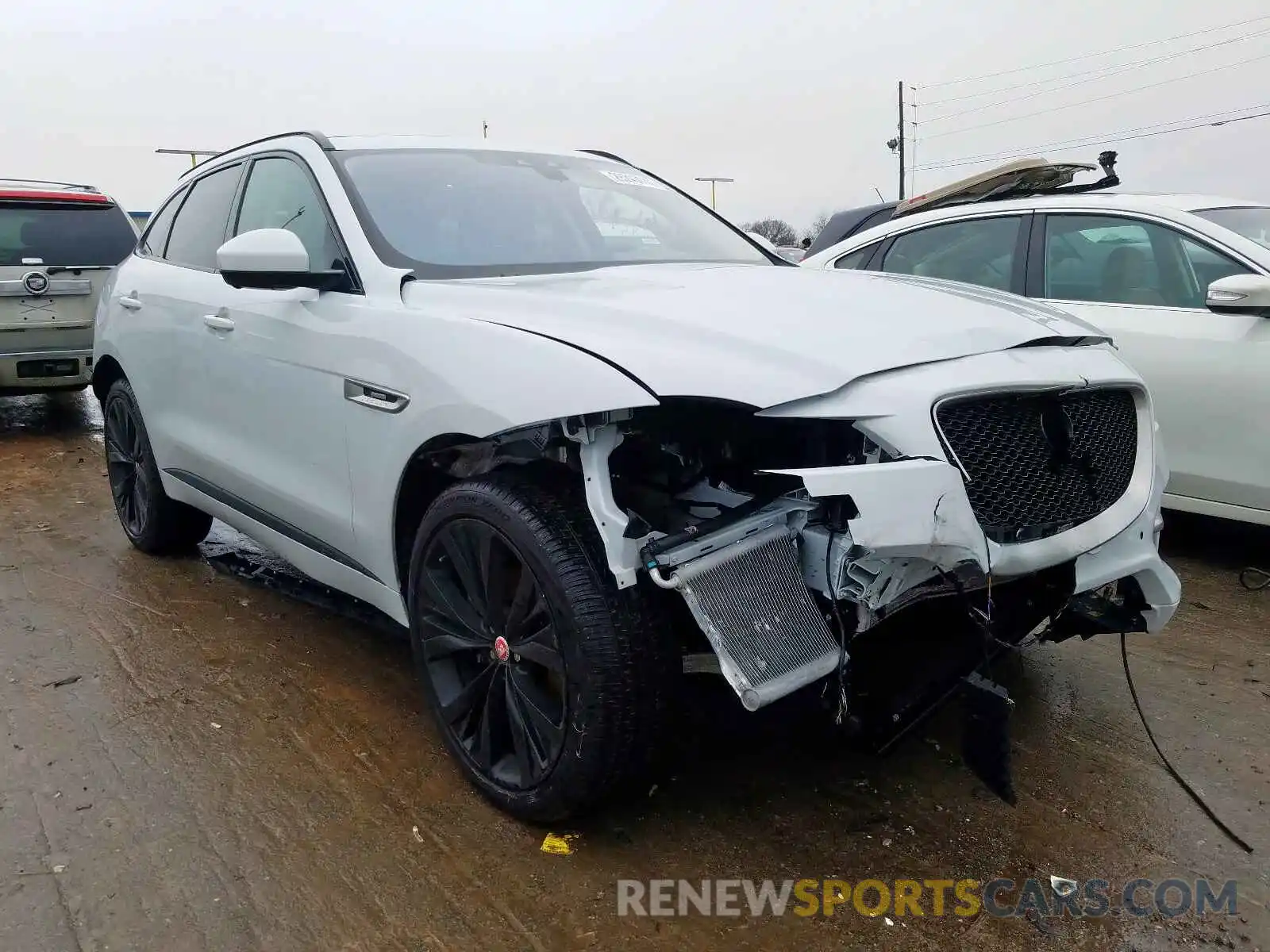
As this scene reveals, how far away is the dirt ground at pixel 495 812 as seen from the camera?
2135 mm

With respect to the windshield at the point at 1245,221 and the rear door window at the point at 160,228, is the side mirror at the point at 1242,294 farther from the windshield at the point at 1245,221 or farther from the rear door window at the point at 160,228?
the rear door window at the point at 160,228

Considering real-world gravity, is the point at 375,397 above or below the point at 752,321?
below

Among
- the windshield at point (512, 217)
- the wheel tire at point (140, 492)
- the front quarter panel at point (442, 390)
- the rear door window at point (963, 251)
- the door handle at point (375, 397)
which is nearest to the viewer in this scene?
the front quarter panel at point (442, 390)

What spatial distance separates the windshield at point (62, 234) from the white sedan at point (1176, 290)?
6.38 metres

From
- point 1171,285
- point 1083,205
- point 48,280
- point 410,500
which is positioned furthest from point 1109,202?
point 48,280

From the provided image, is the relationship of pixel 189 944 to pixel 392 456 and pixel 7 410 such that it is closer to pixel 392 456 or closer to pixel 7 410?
pixel 392 456

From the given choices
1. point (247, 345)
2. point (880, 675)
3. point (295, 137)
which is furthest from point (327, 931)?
point (295, 137)

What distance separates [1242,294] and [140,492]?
4815 millimetres

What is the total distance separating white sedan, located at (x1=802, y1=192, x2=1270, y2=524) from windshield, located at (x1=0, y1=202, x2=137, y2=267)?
638cm

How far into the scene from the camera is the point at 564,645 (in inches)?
87.0

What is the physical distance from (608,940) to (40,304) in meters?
7.45

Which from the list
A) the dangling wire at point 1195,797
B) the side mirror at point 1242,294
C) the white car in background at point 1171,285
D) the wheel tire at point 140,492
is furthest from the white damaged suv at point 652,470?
the white car in background at point 1171,285

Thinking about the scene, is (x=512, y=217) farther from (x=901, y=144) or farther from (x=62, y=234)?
(x=901, y=144)

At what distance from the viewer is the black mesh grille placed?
6.88 ft
